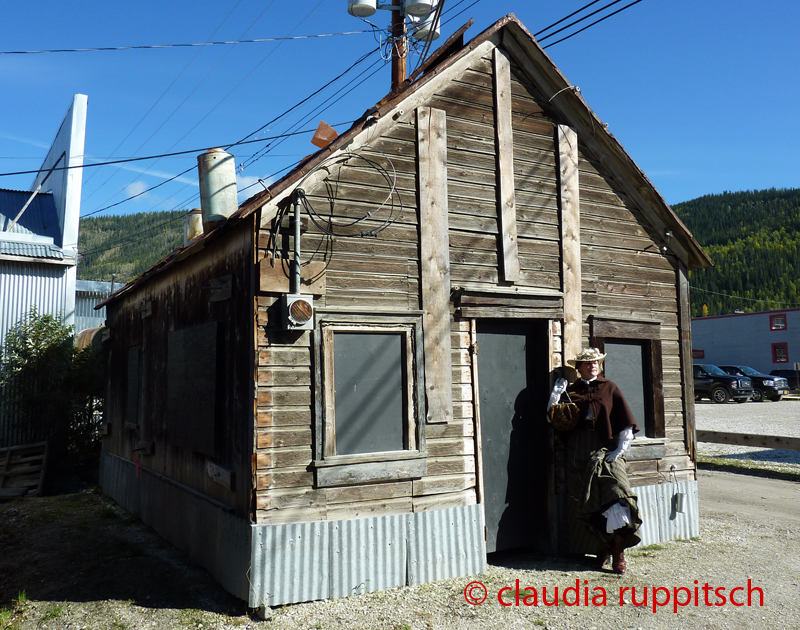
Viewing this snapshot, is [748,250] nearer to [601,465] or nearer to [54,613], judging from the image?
[601,465]

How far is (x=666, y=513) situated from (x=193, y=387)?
594 centimetres

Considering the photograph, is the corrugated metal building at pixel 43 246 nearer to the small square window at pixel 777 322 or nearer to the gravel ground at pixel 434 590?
the gravel ground at pixel 434 590

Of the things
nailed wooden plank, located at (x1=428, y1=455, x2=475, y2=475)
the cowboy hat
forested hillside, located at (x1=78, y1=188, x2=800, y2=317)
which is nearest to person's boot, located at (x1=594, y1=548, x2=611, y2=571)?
nailed wooden plank, located at (x1=428, y1=455, x2=475, y2=475)

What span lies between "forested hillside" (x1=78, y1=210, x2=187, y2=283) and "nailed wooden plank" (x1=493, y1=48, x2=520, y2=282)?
318 ft

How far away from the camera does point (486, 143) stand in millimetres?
7332

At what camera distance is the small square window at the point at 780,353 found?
41938 millimetres

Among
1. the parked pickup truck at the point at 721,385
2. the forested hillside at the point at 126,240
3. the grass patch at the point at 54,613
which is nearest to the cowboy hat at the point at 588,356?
the grass patch at the point at 54,613

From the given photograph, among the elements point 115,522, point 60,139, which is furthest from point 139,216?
point 115,522

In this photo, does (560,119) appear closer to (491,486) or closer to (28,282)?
(491,486)

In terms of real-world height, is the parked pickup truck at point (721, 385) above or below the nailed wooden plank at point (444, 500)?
above

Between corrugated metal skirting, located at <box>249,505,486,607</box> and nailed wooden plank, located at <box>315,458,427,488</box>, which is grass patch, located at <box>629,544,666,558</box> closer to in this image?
corrugated metal skirting, located at <box>249,505,486,607</box>

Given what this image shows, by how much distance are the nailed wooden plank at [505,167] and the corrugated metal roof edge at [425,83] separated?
1.25 ft

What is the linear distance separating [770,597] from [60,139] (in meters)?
18.4

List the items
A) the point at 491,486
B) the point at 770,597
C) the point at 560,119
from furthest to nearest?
the point at 560,119
the point at 491,486
the point at 770,597
